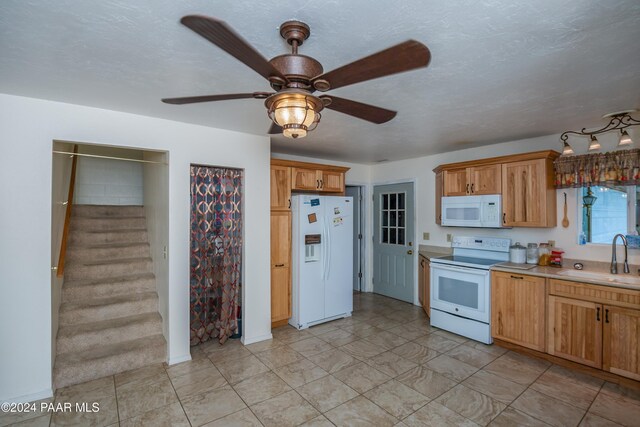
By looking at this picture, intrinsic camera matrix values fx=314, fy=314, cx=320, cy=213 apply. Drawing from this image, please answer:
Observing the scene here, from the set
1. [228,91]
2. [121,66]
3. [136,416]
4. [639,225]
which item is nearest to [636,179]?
[639,225]

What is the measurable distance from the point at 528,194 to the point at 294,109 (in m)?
3.27

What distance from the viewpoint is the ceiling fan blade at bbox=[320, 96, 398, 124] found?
1471 mm

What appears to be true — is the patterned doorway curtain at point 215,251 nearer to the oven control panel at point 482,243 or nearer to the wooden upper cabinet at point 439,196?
the wooden upper cabinet at point 439,196

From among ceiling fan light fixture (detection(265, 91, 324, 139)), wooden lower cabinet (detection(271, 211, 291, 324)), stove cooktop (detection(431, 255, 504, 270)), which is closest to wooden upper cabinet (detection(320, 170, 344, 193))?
wooden lower cabinet (detection(271, 211, 291, 324))

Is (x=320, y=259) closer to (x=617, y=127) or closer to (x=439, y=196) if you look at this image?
(x=439, y=196)

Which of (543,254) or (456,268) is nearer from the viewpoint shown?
(543,254)

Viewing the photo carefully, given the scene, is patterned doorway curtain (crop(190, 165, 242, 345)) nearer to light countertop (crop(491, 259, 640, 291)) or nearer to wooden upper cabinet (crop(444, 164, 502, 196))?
wooden upper cabinet (crop(444, 164, 502, 196))

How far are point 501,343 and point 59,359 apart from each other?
440 cm

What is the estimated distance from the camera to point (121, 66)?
195 cm

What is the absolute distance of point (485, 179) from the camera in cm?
384

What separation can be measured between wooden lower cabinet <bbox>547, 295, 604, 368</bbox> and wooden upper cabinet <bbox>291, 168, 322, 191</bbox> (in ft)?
9.53

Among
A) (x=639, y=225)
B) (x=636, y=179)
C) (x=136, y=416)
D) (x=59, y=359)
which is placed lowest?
(x=136, y=416)

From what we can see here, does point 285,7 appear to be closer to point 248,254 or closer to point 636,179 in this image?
point 248,254

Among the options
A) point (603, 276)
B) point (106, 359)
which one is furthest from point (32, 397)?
point (603, 276)
